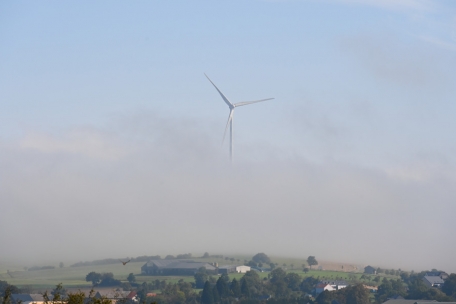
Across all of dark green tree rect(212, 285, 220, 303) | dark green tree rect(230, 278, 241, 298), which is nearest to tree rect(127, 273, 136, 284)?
dark green tree rect(230, 278, 241, 298)

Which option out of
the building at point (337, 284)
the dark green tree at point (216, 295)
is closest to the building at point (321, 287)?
the building at point (337, 284)

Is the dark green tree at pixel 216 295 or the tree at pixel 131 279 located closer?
the dark green tree at pixel 216 295

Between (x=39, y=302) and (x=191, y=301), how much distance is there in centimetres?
3447

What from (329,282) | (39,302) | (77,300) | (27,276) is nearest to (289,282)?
(329,282)

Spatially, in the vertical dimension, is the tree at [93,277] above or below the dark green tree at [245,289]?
above

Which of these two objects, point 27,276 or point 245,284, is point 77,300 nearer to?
point 245,284

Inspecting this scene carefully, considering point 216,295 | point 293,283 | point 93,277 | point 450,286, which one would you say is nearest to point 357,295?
point 216,295

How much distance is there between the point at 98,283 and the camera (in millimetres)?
172875

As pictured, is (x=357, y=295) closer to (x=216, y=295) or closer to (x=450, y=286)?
(x=216, y=295)

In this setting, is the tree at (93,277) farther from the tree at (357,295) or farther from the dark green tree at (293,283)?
the tree at (357,295)

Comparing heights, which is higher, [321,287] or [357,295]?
[321,287]

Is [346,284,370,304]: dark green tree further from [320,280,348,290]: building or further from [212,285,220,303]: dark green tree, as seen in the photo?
[320,280,348,290]: building

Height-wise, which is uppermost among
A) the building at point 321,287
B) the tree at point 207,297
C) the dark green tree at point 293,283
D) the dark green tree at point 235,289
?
the dark green tree at point 293,283

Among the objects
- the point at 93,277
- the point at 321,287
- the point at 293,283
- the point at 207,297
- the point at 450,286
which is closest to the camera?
the point at 207,297
